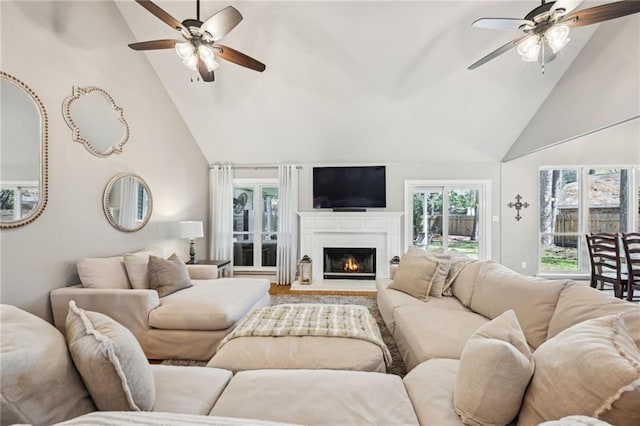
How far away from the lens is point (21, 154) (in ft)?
7.62

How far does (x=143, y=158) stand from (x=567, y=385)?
14.1 feet

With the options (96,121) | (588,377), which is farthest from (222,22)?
(588,377)

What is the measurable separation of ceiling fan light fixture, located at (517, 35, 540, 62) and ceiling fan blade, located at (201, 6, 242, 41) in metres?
2.42

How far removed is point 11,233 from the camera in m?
2.23

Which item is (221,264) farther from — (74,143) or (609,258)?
(609,258)

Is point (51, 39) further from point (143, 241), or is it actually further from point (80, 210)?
point (143, 241)

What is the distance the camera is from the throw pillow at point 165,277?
282cm

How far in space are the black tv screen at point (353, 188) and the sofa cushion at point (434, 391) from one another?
12.1 feet

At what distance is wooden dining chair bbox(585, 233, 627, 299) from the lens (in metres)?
3.51

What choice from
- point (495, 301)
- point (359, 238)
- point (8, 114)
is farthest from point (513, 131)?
point (8, 114)

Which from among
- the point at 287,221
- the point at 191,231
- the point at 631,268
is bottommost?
the point at 631,268

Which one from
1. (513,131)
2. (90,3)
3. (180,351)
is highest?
(90,3)

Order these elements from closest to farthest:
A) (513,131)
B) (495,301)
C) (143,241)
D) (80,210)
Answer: (495,301) → (80,210) → (143,241) → (513,131)

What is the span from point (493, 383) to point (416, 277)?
1798 mm
